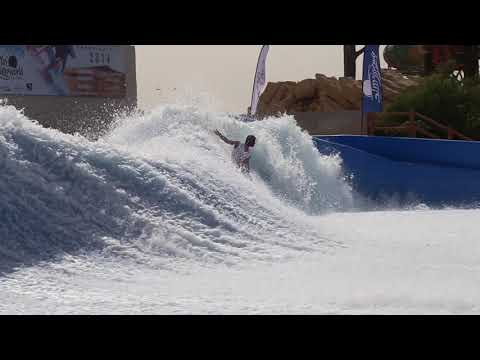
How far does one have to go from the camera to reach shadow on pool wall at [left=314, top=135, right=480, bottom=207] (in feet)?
53.9

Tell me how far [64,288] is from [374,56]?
54.4ft

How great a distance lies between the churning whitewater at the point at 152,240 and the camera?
5926mm

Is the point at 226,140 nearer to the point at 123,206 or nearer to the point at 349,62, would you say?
the point at 123,206

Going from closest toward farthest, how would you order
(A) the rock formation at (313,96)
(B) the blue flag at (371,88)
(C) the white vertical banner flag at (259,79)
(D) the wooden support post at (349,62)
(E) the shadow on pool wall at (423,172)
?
(E) the shadow on pool wall at (423,172) < (B) the blue flag at (371,88) < (C) the white vertical banner flag at (259,79) < (A) the rock formation at (313,96) < (D) the wooden support post at (349,62)

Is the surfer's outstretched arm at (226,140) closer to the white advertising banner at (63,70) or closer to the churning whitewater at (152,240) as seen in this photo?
the churning whitewater at (152,240)

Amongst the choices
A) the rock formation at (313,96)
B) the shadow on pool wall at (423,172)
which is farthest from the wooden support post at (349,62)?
the shadow on pool wall at (423,172)

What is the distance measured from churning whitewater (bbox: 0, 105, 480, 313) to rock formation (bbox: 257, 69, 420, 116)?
1833 cm

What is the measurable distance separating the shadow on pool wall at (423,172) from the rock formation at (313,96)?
515 inches

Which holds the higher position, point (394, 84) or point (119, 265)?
point (394, 84)

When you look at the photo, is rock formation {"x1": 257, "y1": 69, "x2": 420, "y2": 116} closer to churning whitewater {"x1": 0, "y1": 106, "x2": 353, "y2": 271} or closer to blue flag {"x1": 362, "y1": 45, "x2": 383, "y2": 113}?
blue flag {"x1": 362, "y1": 45, "x2": 383, "y2": 113}

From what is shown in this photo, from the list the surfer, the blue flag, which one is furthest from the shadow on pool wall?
the blue flag
